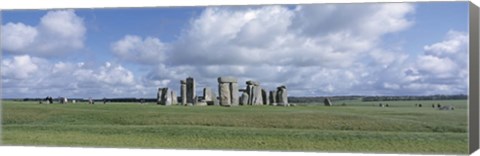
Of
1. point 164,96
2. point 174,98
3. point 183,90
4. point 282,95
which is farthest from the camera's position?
point 174,98

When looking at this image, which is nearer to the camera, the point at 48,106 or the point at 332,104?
the point at 332,104

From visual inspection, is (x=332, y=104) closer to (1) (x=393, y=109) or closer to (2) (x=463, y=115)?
(1) (x=393, y=109)

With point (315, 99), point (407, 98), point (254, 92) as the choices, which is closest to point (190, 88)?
point (254, 92)

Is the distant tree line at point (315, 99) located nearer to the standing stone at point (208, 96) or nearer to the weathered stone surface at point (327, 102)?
the weathered stone surface at point (327, 102)

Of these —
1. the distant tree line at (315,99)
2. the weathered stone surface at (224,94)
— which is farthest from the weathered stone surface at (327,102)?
the weathered stone surface at (224,94)

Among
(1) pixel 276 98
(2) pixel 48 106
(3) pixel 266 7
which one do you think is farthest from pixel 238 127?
(2) pixel 48 106

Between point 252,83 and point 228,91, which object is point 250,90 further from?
point 228,91

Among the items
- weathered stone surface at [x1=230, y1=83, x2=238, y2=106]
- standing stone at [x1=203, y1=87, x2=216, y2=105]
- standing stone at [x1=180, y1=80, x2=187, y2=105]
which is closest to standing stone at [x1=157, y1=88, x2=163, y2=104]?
standing stone at [x1=180, y1=80, x2=187, y2=105]
